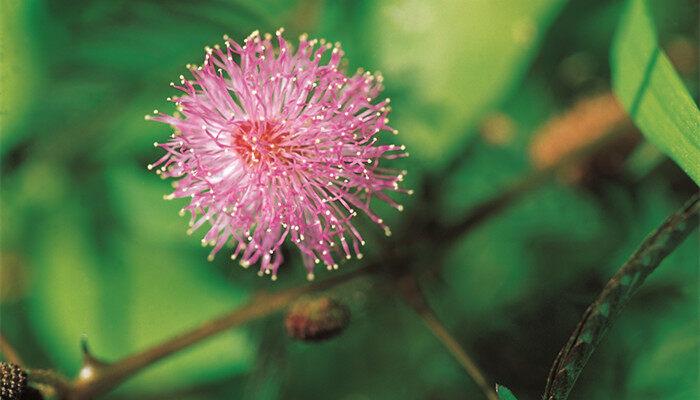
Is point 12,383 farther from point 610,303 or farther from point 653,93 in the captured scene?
point 653,93

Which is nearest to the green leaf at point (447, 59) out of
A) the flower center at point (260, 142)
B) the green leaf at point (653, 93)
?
the green leaf at point (653, 93)

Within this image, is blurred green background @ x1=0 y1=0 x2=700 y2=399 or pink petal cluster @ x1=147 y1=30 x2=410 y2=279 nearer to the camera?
pink petal cluster @ x1=147 y1=30 x2=410 y2=279

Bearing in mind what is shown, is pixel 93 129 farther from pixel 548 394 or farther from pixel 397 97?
pixel 548 394

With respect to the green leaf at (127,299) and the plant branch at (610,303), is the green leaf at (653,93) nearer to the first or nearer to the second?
the plant branch at (610,303)

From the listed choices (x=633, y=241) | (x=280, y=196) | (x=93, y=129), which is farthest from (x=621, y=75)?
(x=93, y=129)

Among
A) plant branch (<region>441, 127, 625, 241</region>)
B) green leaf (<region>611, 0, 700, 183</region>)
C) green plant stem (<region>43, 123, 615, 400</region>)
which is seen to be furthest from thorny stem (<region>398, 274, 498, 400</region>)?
green leaf (<region>611, 0, 700, 183</region>)

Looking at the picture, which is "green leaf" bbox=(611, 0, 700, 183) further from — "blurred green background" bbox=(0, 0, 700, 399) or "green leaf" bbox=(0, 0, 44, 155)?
"green leaf" bbox=(0, 0, 44, 155)

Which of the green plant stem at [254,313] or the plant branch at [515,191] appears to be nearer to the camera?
the green plant stem at [254,313]
